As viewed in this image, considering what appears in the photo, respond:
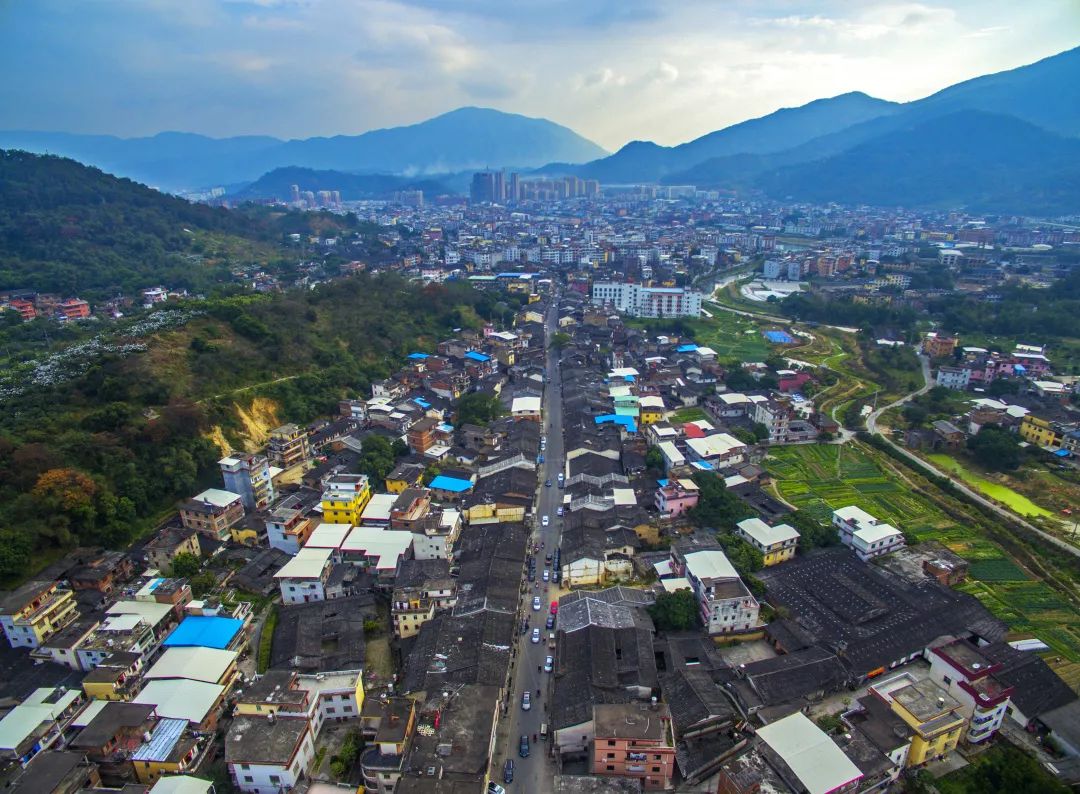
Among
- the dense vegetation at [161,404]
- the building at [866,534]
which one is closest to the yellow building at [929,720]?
the building at [866,534]

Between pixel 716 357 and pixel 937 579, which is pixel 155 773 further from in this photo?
pixel 716 357

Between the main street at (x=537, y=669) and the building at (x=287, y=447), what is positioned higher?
the building at (x=287, y=447)

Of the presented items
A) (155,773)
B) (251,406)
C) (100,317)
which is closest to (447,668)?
(155,773)

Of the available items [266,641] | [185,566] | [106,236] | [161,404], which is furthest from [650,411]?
[106,236]

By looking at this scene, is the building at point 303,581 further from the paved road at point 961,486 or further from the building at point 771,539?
the paved road at point 961,486

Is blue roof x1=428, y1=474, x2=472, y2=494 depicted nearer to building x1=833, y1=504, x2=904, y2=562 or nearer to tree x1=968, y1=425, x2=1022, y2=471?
building x1=833, y1=504, x2=904, y2=562

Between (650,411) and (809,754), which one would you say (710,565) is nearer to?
(809,754)
